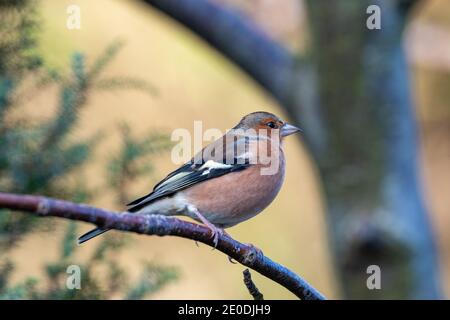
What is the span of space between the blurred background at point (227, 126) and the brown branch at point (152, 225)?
35.0 inches

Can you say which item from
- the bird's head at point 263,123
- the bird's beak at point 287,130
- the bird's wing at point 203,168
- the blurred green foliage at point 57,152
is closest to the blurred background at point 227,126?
the blurred green foliage at point 57,152

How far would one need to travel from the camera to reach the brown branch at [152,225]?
1.59m

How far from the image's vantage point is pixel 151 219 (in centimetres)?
193

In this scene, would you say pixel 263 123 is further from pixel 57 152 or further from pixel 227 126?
pixel 227 126

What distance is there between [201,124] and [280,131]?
3204 mm

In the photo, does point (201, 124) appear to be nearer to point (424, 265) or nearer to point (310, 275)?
point (310, 275)

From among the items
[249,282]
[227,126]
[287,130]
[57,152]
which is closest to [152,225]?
[249,282]

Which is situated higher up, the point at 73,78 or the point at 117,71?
the point at 117,71

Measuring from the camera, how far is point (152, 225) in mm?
1922

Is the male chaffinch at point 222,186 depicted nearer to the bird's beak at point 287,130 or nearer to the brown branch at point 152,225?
the bird's beak at point 287,130

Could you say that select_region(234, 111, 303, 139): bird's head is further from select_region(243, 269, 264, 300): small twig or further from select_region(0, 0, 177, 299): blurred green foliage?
select_region(243, 269, 264, 300): small twig

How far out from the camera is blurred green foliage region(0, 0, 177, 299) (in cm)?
328

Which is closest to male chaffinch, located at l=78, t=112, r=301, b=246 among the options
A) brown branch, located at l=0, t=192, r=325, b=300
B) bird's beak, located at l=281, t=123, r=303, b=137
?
bird's beak, located at l=281, t=123, r=303, b=137

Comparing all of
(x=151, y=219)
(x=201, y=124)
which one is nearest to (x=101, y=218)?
(x=151, y=219)
